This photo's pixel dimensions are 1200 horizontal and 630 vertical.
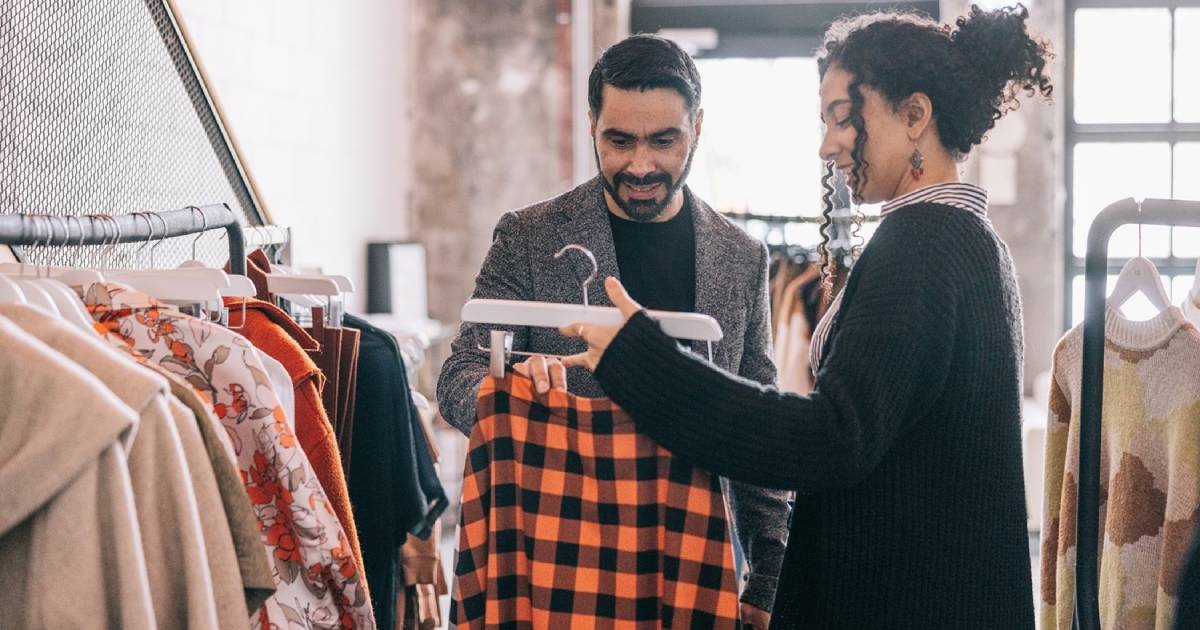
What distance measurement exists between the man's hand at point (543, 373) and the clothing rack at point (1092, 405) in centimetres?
64

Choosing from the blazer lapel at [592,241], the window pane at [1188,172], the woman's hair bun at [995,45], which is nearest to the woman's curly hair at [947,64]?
the woman's hair bun at [995,45]

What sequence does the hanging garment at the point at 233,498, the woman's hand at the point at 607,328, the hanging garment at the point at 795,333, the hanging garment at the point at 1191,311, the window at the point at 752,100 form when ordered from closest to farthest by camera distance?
the hanging garment at the point at 233,498 < the woman's hand at the point at 607,328 < the hanging garment at the point at 1191,311 < the hanging garment at the point at 795,333 < the window at the point at 752,100

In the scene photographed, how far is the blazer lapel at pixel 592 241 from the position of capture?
182 centimetres

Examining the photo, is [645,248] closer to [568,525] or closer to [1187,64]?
[568,525]

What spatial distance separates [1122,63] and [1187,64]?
298 millimetres

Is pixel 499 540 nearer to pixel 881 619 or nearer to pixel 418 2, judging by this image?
pixel 881 619

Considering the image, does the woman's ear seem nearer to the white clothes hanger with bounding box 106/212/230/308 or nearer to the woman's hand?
the woman's hand

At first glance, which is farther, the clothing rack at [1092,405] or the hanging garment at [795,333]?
the hanging garment at [795,333]

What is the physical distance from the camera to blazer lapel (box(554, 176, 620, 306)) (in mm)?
1824

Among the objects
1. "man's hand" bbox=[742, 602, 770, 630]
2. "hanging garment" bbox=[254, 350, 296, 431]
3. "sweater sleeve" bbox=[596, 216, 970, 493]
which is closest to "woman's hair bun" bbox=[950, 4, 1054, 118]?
"sweater sleeve" bbox=[596, 216, 970, 493]

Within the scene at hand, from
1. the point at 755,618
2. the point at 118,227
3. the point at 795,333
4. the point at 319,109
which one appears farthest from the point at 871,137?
the point at 319,109

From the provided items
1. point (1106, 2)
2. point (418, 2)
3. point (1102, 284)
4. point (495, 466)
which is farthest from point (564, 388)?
point (1106, 2)

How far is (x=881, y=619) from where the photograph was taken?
4.52 ft

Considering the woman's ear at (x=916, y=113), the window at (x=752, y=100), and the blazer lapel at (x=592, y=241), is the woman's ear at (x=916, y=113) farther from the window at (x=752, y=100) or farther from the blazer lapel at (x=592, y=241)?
the window at (x=752, y=100)
